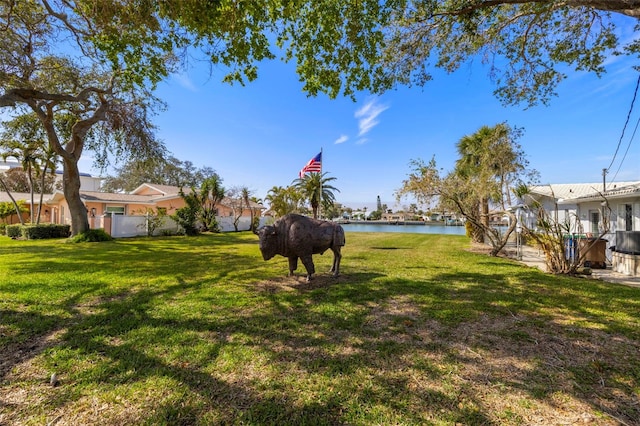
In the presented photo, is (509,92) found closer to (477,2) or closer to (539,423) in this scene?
(477,2)

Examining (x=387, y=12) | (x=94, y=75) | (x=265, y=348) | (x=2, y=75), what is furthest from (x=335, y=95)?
(x=94, y=75)

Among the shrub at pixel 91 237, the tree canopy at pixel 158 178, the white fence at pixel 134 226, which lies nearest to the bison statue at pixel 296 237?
the shrub at pixel 91 237

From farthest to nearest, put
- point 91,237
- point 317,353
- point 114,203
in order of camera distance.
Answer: point 114,203, point 91,237, point 317,353

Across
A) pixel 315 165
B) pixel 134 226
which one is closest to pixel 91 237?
pixel 134 226

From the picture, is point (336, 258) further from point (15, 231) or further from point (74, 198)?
point (15, 231)

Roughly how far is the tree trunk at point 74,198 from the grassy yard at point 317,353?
42.1 feet

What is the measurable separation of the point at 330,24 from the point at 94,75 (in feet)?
43.6

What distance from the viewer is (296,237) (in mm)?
6559

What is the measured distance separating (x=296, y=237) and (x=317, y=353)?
3.33 metres

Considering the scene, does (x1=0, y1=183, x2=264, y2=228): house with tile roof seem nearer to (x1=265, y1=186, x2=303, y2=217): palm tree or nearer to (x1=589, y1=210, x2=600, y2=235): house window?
(x1=265, y1=186, x2=303, y2=217): palm tree

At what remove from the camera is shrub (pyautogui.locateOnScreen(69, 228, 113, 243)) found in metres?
16.6

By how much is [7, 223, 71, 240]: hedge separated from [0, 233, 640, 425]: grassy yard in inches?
641

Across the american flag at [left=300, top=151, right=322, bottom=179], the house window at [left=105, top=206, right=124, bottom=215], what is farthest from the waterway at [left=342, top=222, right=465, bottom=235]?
the house window at [left=105, top=206, right=124, bottom=215]

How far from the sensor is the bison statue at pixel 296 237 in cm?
657
